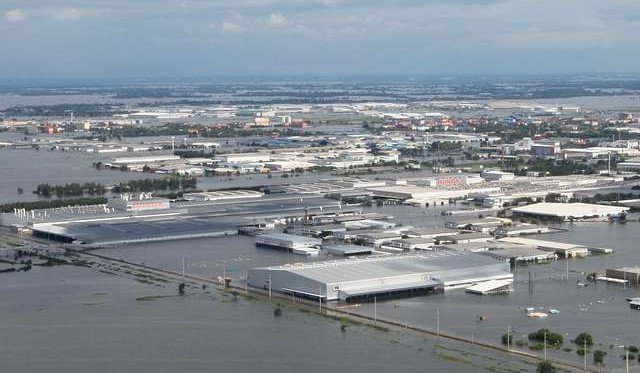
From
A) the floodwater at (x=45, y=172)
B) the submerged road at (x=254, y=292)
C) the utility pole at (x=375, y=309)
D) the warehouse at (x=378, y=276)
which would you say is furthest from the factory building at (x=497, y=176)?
the utility pole at (x=375, y=309)

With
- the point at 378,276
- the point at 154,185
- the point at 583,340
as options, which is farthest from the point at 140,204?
the point at 583,340

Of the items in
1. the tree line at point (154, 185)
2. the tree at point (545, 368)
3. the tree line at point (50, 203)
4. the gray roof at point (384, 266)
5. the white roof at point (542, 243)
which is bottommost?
the tree line at point (154, 185)

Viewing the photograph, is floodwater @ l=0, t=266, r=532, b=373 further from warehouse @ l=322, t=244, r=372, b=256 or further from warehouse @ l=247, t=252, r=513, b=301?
warehouse @ l=322, t=244, r=372, b=256

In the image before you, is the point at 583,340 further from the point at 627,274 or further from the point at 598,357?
the point at 627,274

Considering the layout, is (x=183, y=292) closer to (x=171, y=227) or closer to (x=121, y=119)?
(x=171, y=227)

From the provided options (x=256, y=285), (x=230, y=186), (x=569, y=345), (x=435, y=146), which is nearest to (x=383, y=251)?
(x=256, y=285)

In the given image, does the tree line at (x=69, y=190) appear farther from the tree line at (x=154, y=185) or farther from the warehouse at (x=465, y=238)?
the warehouse at (x=465, y=238)
